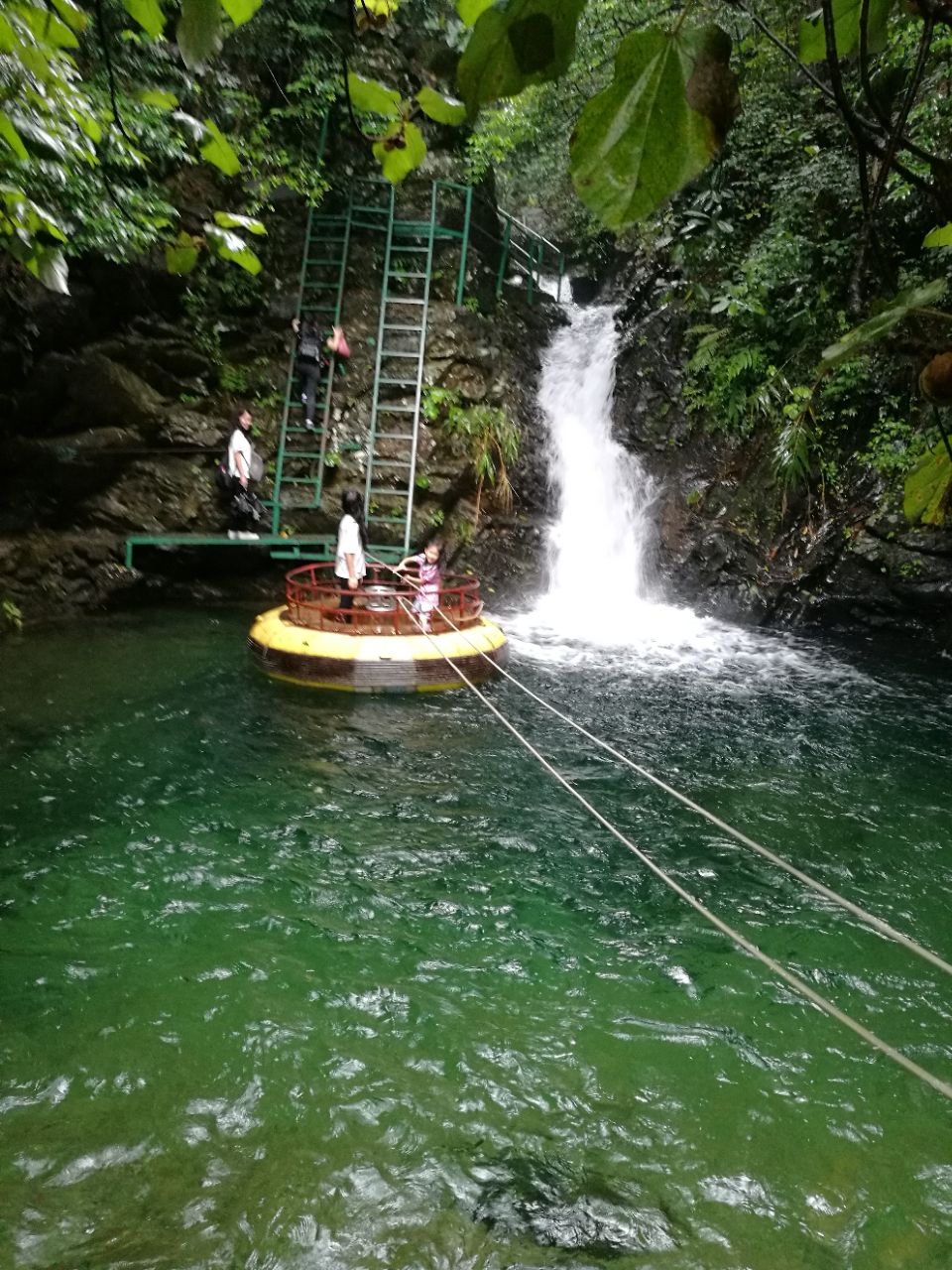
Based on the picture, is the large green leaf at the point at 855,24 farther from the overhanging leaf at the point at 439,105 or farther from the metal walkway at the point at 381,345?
the metal walkway at the point at 381,345

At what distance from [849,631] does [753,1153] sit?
829 centimetres

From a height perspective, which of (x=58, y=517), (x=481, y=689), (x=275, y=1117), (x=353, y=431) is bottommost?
(x=275, y=1117)

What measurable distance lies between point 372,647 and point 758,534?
240 inches

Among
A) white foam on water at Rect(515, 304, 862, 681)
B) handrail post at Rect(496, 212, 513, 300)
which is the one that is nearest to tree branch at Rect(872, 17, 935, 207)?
white foam on water at Rect(515, 304, 862, 681)

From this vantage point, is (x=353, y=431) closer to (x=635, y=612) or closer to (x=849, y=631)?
(x=635, y=612)

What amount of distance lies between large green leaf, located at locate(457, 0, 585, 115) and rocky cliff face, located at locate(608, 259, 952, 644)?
9.39 meters

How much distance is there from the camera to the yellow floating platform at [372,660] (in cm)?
741

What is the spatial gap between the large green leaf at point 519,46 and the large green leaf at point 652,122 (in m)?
0.07

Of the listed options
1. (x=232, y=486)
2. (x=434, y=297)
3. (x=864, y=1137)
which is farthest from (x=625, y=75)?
(x=434, y=297)

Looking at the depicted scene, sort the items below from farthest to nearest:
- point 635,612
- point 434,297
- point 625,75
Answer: point 434,297 < point 635,612 < point 625,75

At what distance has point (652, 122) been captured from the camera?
0.81m

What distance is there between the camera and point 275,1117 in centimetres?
297

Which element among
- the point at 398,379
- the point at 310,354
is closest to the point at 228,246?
the point at 310,354

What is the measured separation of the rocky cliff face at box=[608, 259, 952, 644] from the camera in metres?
9.68
